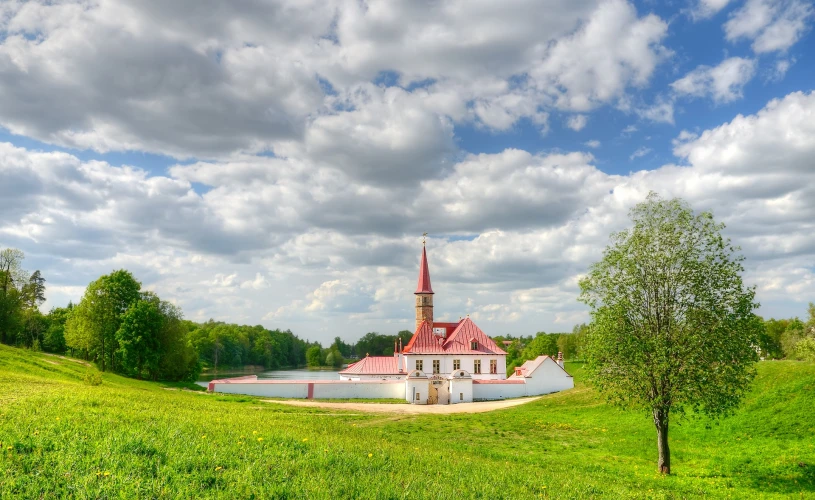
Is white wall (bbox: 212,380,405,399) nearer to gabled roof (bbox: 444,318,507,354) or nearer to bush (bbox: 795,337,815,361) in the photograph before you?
gabled roof (bbox: 444,318,507,354)

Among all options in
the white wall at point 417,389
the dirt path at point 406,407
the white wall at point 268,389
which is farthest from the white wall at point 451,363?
the white wall at point 268,389

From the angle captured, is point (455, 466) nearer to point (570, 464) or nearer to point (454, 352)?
point (570, 464)

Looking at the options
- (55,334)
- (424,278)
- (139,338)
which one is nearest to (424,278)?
(424,278)

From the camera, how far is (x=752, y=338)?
50.5 ft

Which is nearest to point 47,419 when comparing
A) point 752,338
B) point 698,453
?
point 752,338

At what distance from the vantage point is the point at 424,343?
5259cm

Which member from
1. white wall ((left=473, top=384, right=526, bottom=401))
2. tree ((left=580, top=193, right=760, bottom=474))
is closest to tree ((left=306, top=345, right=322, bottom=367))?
white wall ((left=473, top=384, right=526, bottom=401))

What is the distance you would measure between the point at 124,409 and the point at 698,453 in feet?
59.4

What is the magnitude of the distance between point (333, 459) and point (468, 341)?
4490 cm

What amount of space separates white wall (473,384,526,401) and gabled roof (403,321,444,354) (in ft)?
23.5

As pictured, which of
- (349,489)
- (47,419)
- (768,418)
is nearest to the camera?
(349,489)

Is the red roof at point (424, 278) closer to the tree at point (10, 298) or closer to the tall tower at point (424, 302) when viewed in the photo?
the tall tower at point (424, 302)

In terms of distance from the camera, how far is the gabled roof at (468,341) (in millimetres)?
52188

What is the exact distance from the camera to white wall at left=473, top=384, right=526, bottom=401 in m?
45.7
